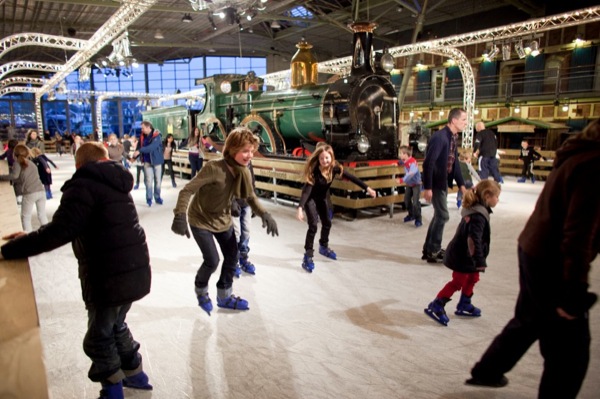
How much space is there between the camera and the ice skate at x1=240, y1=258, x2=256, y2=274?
476cm

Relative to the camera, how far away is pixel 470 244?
3262 millimetres

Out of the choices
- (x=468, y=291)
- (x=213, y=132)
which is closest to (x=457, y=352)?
(x=468, y=291)

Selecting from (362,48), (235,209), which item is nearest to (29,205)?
(235,209)

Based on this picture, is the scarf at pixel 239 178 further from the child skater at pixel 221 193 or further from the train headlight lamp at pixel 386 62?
the train headlight lamp at pixel 386 62

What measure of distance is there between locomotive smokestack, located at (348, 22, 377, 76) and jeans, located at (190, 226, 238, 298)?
18.4 feet

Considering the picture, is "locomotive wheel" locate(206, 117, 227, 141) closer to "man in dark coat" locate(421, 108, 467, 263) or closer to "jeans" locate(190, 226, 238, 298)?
"man in dark coat" locate(421, 108, 467, 263)

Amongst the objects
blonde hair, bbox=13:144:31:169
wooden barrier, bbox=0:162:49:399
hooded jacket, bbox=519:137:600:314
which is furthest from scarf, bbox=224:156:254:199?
blonde hair, bbox=13:144:31:169

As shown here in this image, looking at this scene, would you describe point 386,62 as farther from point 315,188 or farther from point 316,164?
point 315,188

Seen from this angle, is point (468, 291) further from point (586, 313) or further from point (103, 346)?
point (103, 346)

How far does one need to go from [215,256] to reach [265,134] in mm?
7183

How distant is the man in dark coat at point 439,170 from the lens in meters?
4.82

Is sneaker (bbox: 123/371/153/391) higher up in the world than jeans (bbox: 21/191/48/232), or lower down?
lower down

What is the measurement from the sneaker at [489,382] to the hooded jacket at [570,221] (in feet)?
2.84

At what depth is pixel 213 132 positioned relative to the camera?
1253 cm
